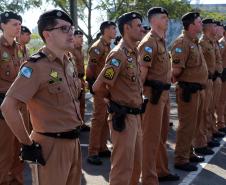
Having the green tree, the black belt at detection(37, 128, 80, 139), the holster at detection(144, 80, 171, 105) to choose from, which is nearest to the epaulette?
the black belt at detection(37, 128, 80, 139)

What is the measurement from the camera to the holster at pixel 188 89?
648cm

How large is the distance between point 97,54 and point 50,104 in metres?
3.99

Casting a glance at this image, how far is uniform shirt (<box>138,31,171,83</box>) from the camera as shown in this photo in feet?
18.1

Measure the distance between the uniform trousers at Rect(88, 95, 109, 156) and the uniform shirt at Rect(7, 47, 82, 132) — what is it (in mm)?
3444

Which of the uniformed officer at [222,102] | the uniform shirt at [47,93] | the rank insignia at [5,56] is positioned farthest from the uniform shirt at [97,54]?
the uniform shirt at [47,93]

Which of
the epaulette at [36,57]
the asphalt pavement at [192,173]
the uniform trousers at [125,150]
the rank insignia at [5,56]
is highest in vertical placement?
the epaulette at [36,57]

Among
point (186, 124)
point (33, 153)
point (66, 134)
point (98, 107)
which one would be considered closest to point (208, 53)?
point (186, 124)

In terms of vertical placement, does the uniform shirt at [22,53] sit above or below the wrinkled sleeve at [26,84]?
below

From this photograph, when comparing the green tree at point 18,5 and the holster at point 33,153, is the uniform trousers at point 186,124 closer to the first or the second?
the holster at point 33,153

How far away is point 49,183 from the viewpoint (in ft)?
11.5

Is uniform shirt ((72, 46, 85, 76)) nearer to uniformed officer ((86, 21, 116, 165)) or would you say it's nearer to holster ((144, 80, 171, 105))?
uniformed officer ((86, 21, 116, 165))

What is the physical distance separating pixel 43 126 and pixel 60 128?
133 millimetres

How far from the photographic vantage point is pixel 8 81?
17.6 feet

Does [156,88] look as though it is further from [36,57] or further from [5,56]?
[36,57]
